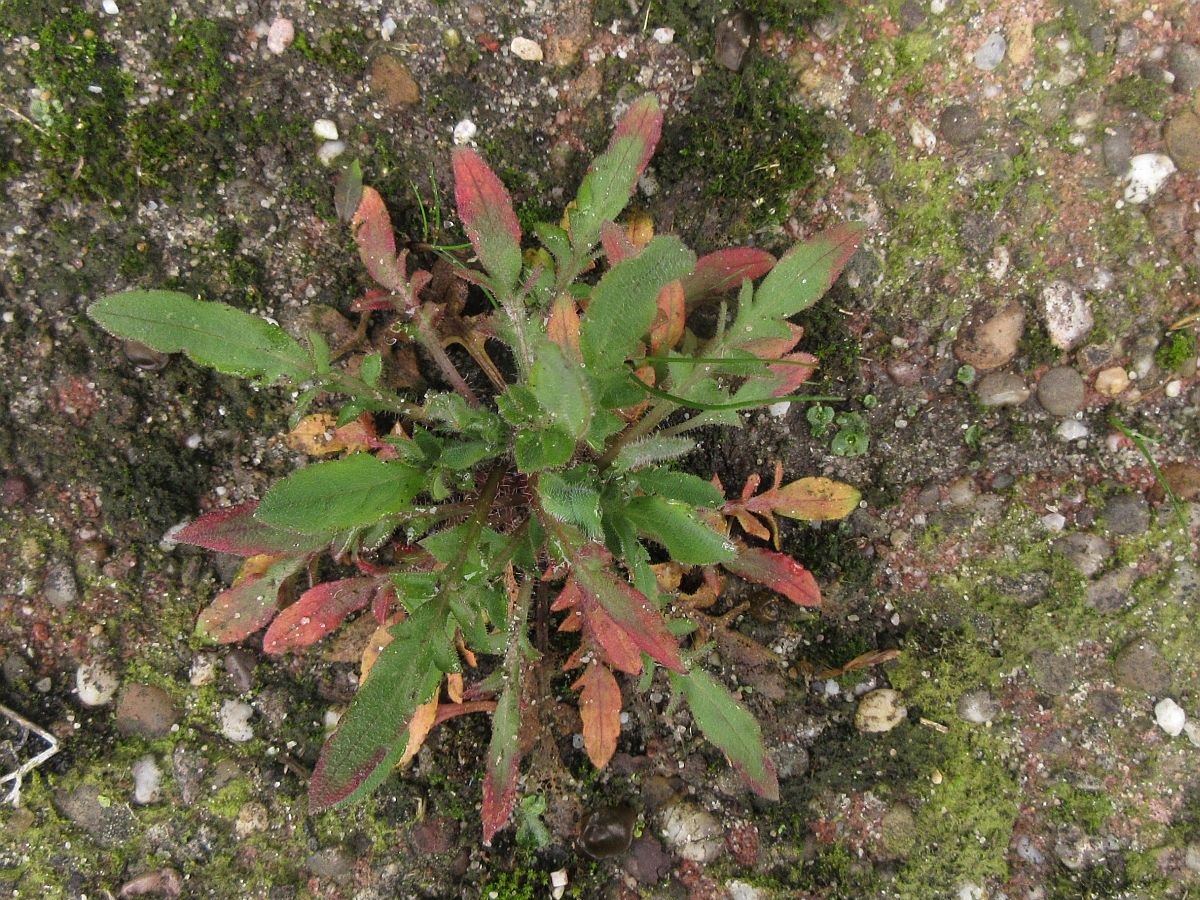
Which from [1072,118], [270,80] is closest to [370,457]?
[270,80]

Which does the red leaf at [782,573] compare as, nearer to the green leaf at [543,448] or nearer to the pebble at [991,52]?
the green leaf at [543,448]

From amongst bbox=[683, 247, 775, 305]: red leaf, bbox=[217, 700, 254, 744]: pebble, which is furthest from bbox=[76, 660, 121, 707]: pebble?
bbox=[683, 247, 775, 305]: red leaf

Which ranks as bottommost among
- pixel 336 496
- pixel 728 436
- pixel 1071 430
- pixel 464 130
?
pixel 1071 430

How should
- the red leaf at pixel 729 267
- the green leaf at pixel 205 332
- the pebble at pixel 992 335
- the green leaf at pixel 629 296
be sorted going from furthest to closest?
the pebble at pixel 992 335, the red leaf at pixel 729 267, the green leaf at pixel 205 332, the green leaf at pixel 629 296

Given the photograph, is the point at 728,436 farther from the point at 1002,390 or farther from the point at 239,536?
the point at 239,536

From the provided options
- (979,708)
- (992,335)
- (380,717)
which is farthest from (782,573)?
(380,717)

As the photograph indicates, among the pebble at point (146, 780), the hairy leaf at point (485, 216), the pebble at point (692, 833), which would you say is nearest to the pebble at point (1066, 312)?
the hairy leaf at point (485, 216)

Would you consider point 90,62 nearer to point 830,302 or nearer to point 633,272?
point 633,272
